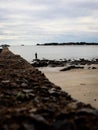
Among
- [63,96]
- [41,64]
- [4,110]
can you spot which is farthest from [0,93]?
[41,64]

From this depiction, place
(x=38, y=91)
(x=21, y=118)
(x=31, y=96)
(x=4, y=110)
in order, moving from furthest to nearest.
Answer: (x=38, y=91)
(x=31, y=96)
(x=4, y=110)
(x=21, y=118)

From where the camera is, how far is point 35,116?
198 inches

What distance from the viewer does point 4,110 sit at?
5.57m

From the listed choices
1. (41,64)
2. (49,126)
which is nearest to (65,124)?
(49,126)

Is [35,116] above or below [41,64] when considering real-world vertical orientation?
above

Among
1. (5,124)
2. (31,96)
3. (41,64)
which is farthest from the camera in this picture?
(41,64)

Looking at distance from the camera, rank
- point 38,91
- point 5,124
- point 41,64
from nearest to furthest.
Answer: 1. point 5,124
2. point 38,91
3. point 41,64

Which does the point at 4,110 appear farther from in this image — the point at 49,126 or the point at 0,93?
the point at 0,93

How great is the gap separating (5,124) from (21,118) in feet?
1.21

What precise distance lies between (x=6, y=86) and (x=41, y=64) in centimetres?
3449

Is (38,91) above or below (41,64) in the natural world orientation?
above

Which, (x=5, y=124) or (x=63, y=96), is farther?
(x=63, y=96)

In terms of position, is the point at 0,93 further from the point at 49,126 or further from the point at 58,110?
the point at 49,126

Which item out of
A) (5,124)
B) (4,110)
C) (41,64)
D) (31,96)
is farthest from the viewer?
(41,64)
